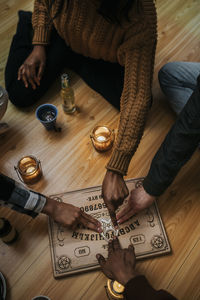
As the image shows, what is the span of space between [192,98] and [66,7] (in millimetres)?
586

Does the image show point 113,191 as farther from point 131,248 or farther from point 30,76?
point 30,76

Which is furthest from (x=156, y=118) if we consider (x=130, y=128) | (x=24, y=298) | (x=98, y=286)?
(x=24, y=298)

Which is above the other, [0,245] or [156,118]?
[0,245]

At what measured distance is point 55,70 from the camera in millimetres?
1257

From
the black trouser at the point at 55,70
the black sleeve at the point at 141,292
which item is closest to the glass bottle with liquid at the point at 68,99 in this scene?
the black trouser at the point at 55,70

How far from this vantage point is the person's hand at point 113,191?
34.2 inches

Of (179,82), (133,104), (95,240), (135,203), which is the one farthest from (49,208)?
(179,82)

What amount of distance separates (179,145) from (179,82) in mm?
433

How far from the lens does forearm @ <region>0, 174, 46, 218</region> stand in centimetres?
82

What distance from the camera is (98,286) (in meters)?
0.90

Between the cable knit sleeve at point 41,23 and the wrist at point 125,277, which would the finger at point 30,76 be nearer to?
the cable knit sleeve at point 41,23

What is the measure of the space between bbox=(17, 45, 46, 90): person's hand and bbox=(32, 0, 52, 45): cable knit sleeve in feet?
0.11

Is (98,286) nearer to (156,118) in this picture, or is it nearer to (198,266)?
(198,266)

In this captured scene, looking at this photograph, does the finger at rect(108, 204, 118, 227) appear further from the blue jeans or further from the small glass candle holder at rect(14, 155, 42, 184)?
the blue jeans
